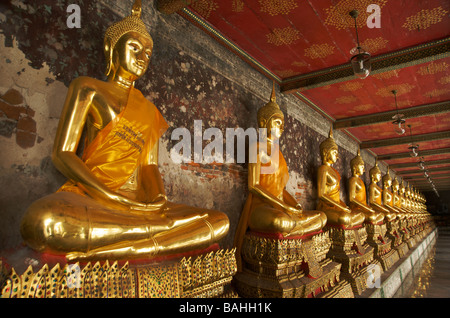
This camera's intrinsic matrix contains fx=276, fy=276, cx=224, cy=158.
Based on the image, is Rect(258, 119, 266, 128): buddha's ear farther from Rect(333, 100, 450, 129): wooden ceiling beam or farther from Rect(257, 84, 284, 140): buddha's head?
Rect(333, 100, 450, 129): wooden ceiling beam

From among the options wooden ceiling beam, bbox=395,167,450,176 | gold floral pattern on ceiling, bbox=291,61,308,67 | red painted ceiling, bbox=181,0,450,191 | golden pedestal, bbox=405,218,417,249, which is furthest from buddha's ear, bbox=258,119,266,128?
wooden ceiling beam, bbox=395,167,450,176

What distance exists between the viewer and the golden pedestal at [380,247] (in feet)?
16.4

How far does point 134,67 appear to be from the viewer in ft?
6.98

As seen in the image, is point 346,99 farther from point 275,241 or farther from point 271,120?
point 275,241

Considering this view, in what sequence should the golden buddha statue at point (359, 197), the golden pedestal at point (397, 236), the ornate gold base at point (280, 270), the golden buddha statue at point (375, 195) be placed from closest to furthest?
the ornate gold base at point (280, 270) < the golden buddha statue at point (359, 197) < the golden pedestal at point (397, 236) < the golden buddha statue at point (375, 195)

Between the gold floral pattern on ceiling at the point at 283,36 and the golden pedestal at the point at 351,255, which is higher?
the gold floral pattern on ceiling at the point at 283,36

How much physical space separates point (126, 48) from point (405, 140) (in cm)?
830

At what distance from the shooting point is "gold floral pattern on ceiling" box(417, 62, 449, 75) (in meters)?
4.02

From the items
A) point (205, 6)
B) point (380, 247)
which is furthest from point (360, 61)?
point (380, 247)

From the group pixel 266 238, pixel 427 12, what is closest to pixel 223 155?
pixel 266 238

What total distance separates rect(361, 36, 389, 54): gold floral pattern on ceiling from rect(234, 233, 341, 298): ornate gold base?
2.53 meters

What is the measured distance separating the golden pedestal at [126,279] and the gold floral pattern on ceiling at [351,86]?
3771 mm

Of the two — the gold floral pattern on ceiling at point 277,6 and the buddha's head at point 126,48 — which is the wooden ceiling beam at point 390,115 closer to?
the gold floral pattern on ceiling at point 277,6

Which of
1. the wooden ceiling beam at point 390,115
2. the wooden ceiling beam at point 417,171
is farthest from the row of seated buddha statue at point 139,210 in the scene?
the wooden ceiling beam at point 417,171
